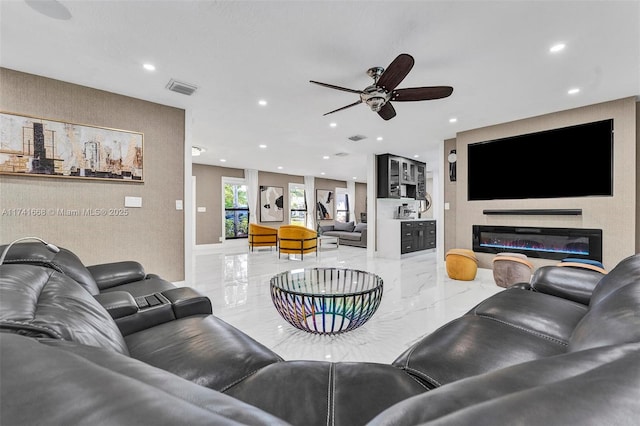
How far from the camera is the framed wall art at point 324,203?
427 inches

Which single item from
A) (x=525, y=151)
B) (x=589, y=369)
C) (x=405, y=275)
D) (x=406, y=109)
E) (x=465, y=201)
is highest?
(x=406, y=109)

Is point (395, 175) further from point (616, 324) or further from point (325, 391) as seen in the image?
point (325, 391)

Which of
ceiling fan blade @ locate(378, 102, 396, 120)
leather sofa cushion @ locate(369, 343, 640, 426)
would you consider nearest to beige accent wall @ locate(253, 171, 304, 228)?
ceiling fan blade @ locate(378, 102, 396, 120)

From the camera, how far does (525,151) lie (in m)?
4.17

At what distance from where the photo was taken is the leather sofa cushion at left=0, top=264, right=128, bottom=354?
0.63 m

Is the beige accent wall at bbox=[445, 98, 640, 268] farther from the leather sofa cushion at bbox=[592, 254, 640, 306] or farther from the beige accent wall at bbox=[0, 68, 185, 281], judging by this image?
the beige accent wall at bbox=[0, 68, 185, 281]

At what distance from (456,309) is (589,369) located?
2854mm

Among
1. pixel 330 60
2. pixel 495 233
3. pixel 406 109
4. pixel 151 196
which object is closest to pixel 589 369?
pixel 330 60

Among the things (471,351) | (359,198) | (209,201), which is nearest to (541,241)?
(471,351)

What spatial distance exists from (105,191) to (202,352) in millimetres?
3171

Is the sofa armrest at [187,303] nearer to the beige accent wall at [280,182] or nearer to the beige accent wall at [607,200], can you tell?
the beige accent wall at [607,200]

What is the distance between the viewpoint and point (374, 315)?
2711 mm

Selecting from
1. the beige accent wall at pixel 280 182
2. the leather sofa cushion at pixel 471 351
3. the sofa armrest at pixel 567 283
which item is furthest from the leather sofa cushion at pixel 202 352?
the beige accent wall at pixel 280 182

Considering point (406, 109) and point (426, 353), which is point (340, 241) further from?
point (426, 353)
